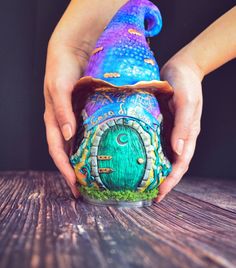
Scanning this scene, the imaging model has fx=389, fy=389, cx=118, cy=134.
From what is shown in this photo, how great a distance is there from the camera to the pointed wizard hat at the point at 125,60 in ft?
2.33

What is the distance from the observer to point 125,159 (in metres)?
0.70

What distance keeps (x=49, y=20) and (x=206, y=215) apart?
1.01 metres

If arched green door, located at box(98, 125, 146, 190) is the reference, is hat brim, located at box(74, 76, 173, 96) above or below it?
above

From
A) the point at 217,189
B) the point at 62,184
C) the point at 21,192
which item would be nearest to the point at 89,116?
the point at 21,192

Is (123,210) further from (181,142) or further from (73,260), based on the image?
(73,260)

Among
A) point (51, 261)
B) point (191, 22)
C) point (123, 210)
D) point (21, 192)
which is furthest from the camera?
point (191, 22)

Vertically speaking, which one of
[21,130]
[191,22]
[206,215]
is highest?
[191,22]

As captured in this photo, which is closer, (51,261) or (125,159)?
(51,261)

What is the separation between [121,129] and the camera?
70 centimetres

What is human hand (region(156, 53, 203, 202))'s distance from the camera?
0.77 metres

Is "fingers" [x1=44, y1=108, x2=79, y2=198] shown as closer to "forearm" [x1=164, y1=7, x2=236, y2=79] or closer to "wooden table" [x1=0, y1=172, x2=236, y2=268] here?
"wooden table" [x1=0, y1=172, x2=236, y2=268]

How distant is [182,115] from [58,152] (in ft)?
0.88

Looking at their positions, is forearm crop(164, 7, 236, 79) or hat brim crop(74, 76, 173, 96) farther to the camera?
forearm crop(164, 7, 236, 79)

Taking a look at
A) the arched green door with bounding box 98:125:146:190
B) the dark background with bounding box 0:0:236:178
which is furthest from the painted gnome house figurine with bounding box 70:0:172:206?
the dark background with bounding box 0:0:236:178
